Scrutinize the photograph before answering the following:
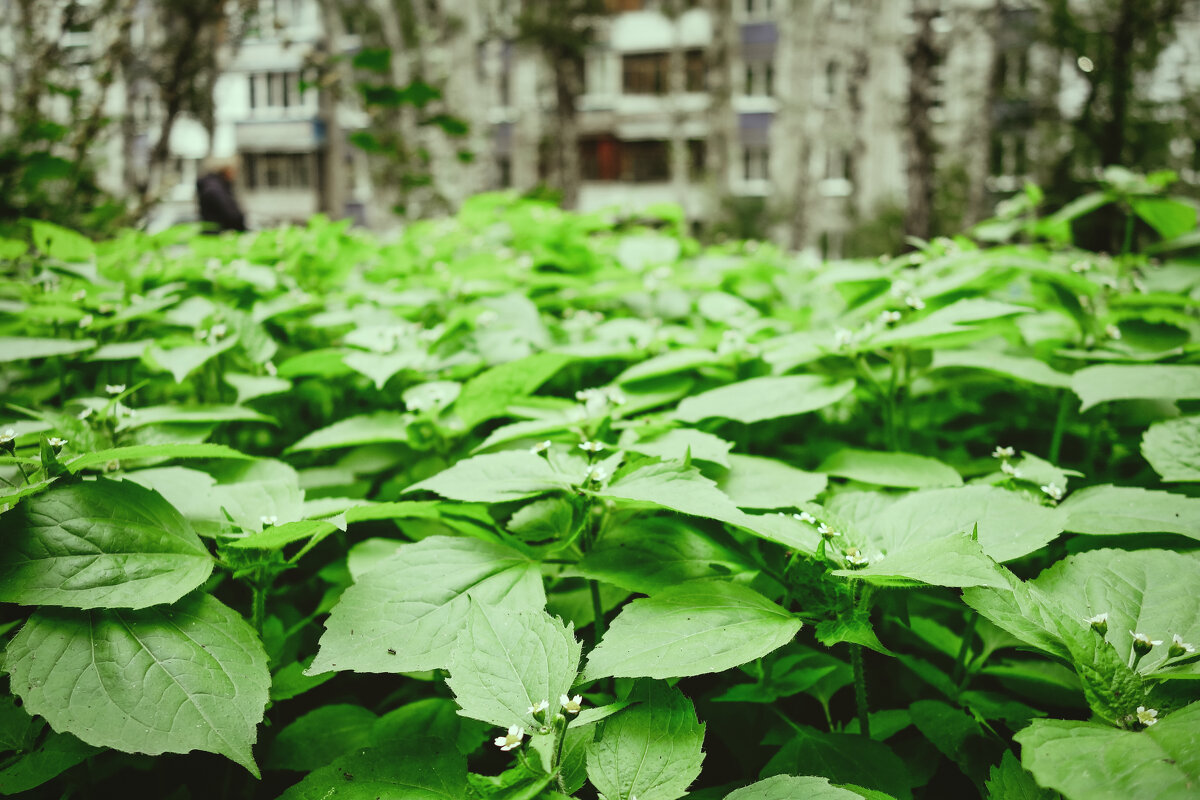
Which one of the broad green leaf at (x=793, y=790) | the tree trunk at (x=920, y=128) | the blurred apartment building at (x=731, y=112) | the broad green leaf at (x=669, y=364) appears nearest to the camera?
the broad green leaf at (x=793, y=790)

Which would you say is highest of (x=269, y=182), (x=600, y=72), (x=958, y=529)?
(x=600, y=72)

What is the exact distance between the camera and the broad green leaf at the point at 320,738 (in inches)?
48.2

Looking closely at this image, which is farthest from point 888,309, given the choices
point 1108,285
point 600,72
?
point 600,72

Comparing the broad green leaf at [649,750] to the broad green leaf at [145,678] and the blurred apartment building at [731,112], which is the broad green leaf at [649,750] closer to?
the broad green leaf at [145,678]

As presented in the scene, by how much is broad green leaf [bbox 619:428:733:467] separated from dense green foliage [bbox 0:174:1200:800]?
1 centimetres

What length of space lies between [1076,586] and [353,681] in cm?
146

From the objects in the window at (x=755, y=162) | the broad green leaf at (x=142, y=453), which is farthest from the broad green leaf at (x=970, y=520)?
the window at (x=755, y=162)

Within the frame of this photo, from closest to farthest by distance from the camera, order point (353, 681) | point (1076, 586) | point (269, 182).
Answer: point (1076, 586), point (353, 681), point (269, 182)

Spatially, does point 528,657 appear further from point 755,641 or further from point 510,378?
point 510,378

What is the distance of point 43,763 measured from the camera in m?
1.05

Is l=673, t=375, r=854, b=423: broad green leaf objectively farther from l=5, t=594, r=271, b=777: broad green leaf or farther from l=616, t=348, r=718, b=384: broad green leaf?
l=5, t=594, r=271, b=777: broad green leaf

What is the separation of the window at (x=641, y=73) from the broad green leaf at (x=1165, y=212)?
33.6 metres

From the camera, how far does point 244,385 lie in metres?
1.88

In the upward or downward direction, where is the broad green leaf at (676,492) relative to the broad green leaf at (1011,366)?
downward
